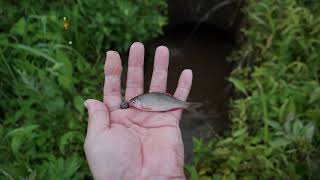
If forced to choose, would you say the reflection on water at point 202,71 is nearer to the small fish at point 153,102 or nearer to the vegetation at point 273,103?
the vegetation at point 273,103

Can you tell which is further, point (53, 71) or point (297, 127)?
point (53, 71)

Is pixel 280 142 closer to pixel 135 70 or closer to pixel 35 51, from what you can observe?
pixel 135 70

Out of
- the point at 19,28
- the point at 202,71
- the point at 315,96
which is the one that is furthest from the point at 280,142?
the point at 19,28

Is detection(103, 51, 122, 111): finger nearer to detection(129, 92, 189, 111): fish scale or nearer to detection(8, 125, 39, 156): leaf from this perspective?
detection(129, 92, 189, 111): fish scale

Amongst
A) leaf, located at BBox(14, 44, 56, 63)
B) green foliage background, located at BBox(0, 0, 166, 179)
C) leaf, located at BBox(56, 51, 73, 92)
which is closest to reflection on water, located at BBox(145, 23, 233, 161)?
green foliage background, located at BBox(0, 0, 166, 179)

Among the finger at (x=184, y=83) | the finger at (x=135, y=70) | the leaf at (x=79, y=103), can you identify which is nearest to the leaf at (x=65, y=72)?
the leaf at (x=79, y=103)

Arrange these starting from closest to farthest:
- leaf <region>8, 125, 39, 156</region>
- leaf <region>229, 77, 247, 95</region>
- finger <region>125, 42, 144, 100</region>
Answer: finger <region>125, 42, 144, 100</region>
leaf <region>8, 125, 39, 156</region>
leaf <region>229, 77, 247, 95</region>
